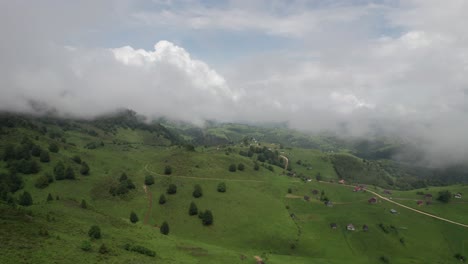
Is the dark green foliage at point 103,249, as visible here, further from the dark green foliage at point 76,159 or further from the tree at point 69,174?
the dark green foliage at point 76,159

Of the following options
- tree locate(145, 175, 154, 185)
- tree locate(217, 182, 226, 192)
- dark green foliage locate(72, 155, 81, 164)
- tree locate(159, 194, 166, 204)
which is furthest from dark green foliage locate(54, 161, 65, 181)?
tree locate(217, 182, 226, 192)

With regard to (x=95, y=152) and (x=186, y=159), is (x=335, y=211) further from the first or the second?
(x=95, y=152)

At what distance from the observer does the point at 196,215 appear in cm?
11975

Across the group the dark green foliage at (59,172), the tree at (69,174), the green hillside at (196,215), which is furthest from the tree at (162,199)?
the dark green foliage at (59,172)

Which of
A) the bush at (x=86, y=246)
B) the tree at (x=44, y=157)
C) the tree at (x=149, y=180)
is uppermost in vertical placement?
the tree at (x=44, y=157)

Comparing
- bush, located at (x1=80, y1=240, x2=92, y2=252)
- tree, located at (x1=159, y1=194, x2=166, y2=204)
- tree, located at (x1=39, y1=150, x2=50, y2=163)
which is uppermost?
tree, located at (x1=39, y1=150, x2=50, y2=163)

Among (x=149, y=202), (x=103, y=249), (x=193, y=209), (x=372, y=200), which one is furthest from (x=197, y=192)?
(x=372, y=200)

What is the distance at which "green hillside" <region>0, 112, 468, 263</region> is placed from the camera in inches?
2419

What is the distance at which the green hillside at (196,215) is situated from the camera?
61.4 m

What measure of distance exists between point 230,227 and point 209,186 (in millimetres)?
37369

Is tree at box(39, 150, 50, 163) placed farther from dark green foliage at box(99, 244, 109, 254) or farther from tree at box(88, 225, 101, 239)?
dark green foliage at box(99, 244, 109, 254)

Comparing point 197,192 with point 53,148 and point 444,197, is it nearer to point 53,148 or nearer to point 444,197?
point 53,148

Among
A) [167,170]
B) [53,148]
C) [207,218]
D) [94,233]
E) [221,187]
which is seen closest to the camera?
[94,233]

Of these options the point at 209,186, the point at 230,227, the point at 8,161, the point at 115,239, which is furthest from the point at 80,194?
the point at 115,239
